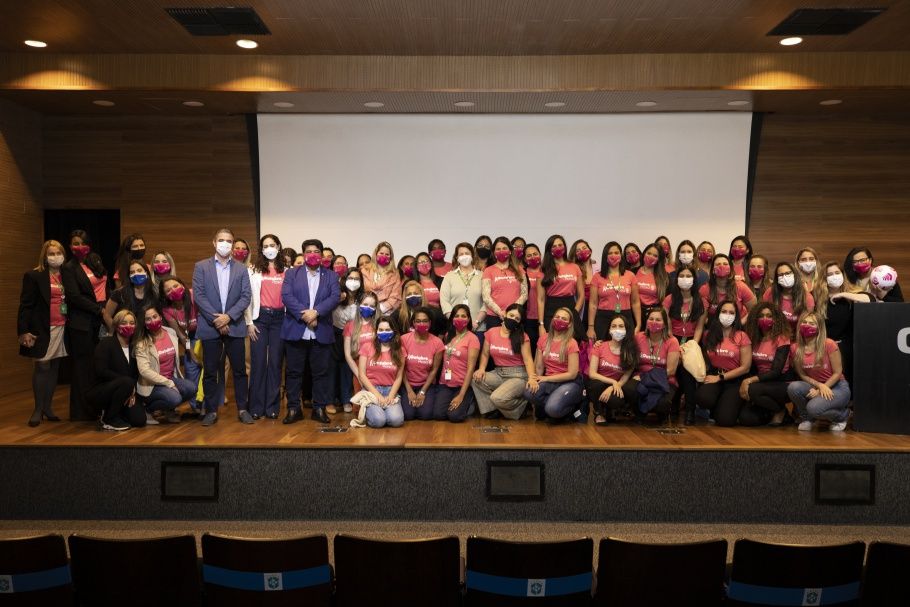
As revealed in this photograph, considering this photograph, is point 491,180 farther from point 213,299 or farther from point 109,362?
point 109,362

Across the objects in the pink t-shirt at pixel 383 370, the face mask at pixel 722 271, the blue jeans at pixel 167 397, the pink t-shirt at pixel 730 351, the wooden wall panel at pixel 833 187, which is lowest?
the blue jeans at pixel 167 397

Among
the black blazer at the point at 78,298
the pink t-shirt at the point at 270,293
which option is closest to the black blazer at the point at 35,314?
the black blazer at the point at 78,298

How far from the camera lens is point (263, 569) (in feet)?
7.59

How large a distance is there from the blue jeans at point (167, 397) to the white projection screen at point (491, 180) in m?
2.98

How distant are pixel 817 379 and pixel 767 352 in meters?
0.38

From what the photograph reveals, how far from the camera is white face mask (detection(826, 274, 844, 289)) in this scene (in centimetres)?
557

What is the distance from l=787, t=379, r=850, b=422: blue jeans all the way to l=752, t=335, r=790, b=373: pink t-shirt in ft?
0.72

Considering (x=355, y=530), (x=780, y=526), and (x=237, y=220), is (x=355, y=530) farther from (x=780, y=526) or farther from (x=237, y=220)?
(x=237, y=220)

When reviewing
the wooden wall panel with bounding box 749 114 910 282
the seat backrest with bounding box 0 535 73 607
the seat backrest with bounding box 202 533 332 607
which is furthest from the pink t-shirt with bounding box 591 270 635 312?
the seat backrest with bounding box 0 535 73 607

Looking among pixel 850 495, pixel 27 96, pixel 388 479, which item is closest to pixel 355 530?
pixel 388 479

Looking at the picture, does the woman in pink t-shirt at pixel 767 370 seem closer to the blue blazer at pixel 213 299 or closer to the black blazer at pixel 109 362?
the blue blazer at pixel 213 299

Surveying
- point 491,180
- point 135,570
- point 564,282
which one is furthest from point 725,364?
point 135,570

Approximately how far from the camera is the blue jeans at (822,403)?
4.97m

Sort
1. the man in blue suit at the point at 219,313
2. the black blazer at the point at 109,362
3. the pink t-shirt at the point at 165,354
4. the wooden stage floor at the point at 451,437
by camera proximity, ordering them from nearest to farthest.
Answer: the wooden stage floor at the point at 451,437, the black blazer at the point at 109,362, the pink t-shirt at the point at 165,354, the man in blue suit at the point at 219,313
